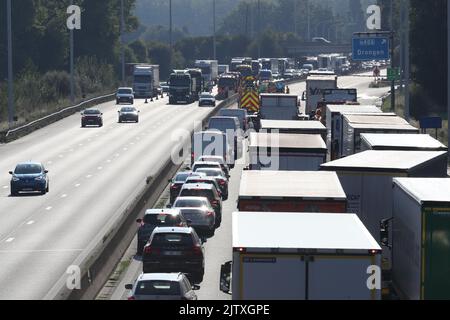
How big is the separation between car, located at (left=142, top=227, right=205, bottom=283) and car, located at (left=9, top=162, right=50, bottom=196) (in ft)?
70.5

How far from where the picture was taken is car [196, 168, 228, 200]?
48.9m

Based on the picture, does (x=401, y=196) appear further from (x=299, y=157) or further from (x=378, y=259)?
(x=299, y=157)

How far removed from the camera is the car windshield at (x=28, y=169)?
51781mm

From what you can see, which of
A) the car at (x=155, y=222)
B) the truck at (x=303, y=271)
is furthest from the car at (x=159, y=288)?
the car at (x=155, y=222)

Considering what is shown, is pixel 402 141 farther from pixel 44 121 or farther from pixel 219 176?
pixel 44 121

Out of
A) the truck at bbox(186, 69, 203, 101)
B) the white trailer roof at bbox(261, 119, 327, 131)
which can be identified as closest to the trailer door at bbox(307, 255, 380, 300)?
the white trailer roof at bbox(261, 119, 327, 131)

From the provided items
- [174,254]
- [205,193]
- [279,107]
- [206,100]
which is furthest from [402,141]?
[206,100]

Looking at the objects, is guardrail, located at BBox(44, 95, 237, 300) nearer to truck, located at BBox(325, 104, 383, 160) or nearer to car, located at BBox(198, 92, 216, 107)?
truck, located at BBox(325, 104, 383, 160)

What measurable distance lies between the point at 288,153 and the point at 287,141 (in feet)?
7.89

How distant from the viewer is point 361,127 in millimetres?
41688

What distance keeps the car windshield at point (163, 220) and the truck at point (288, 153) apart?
329cm

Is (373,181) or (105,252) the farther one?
(105,252)

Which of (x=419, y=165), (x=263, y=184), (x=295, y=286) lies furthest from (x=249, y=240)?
Result: (x=419, y=165)

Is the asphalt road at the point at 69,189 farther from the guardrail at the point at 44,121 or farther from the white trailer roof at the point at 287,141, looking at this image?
the white trailer roof at the point at 287,141
